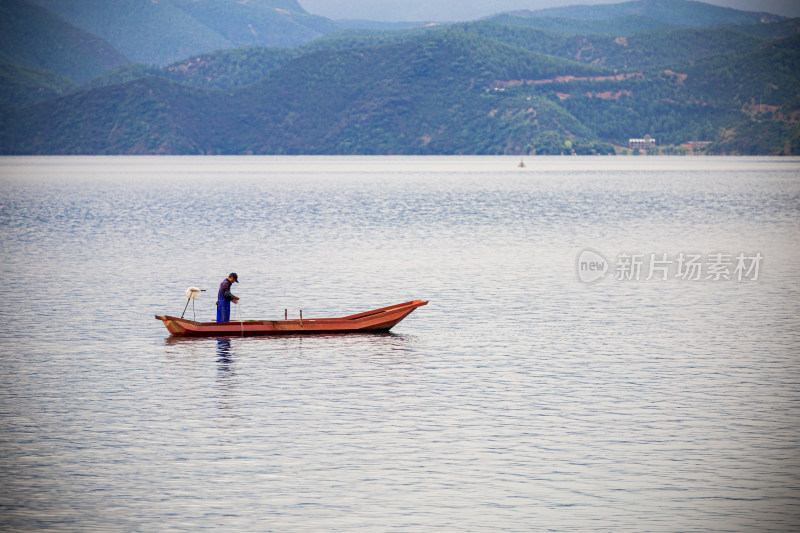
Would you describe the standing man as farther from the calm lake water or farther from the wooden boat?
the calm lake water

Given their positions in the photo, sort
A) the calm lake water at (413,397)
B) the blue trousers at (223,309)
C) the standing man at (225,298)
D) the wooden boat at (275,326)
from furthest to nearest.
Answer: the blue trousers at (223,309) → the standing man at (225,298) → the wooden boat at (275,326) → the calm lake water at (413,397)

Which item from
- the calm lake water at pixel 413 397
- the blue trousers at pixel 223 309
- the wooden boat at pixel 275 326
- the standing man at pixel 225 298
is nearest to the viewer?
the calm lake water at pixel 413 397

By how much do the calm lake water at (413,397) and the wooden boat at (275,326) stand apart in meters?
0.50

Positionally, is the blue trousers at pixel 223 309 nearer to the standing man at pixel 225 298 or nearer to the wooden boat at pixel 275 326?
the standing man at pixel 225 298

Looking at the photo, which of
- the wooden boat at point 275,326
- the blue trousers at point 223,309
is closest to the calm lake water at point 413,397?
the wooden boat at point 275,326

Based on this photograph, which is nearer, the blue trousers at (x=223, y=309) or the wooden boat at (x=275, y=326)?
the wooden boat at (x=275, y=326)

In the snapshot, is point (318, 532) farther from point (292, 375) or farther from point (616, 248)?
point (616, 248)

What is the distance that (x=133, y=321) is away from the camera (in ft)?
145

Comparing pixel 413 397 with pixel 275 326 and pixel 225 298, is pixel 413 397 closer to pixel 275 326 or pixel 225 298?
pixel 275 326

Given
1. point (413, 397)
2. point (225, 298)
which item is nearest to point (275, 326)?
point (225, 298)

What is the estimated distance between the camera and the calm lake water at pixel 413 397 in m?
20.7

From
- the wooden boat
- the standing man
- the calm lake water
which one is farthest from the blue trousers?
the calm lake water

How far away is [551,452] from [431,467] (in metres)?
3.02

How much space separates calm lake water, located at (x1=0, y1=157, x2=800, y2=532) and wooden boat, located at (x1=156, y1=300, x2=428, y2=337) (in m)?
0.50
